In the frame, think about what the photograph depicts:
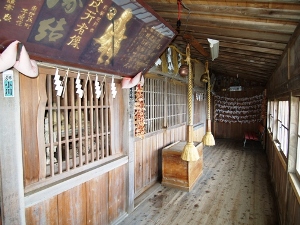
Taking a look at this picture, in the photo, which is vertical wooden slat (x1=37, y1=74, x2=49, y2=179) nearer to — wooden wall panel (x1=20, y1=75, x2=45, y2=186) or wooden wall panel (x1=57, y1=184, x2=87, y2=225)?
wooden wall panel (x1=20, y1=75, x2=45, y2=186)

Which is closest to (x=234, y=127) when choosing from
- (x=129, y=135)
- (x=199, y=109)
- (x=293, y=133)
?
(x=199, y=109)

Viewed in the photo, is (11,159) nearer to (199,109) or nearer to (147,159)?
(147,159)

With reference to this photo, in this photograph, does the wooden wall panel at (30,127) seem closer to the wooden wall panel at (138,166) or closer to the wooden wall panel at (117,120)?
the wooden wall panel at (117,120)

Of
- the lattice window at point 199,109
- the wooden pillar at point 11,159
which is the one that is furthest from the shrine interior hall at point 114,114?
the lattice window at point 199,109

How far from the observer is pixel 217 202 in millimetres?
4109

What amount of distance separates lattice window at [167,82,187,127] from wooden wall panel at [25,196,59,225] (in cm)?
384

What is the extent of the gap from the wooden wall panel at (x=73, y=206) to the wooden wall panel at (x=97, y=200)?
0.09m

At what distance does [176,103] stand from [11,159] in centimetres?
505

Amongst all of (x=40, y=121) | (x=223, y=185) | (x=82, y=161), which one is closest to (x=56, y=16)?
(x=40, y=121)

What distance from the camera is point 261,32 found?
3152mm

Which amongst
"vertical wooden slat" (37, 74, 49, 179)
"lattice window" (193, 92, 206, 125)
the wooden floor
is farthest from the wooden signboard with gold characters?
"lattice window" (193, 92, 206, 125)

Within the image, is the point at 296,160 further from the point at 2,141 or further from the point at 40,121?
the point at 2,141

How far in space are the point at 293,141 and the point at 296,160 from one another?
0.27 meters

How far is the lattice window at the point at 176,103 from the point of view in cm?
587
